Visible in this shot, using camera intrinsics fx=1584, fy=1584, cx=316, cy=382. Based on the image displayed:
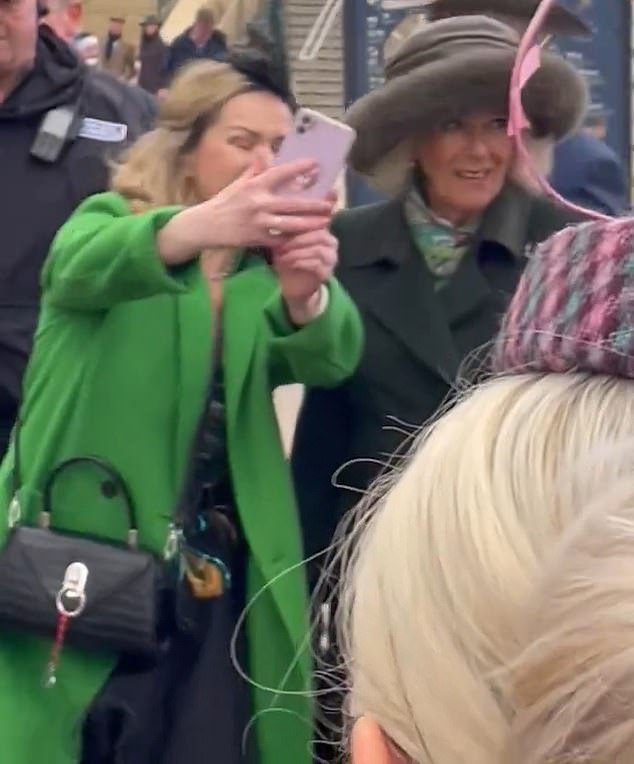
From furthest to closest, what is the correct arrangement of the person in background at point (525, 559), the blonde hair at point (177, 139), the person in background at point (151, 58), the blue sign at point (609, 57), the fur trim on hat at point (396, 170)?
the person in background at point (151, 58), the blue sign at point (609, 57), the fur trim on hat at point (396, 170), the blonde hair at point (177, 139), the person in background at point (525, 559)

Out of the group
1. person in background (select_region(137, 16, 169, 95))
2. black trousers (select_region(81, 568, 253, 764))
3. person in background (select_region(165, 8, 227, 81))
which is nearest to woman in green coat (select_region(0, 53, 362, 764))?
black trousers (select_region(81, 568, 253, 764))

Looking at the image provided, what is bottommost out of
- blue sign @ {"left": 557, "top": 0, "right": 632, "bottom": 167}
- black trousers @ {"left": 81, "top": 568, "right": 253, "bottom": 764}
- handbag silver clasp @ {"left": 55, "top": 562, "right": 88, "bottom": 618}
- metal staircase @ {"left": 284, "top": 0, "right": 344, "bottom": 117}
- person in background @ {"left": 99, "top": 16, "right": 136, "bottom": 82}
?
person in background @ {"left": 99, "top": 16, "right": 136, "bottom": 82}

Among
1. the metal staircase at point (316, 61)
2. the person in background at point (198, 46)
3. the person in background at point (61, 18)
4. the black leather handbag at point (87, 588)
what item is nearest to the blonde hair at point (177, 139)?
the person in background at point (198, 46)

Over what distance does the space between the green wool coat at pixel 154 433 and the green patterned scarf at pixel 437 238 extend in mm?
251

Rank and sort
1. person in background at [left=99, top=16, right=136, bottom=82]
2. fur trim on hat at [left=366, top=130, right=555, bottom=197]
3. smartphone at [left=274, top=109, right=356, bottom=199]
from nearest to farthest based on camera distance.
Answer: smartphone at [left=274, top=109, right=356, bottom=199] < fur trim on hat at [left=366, top=130, right=555, bottom=197] < person in background at [left=99, top=16, right=136, bottom=82]

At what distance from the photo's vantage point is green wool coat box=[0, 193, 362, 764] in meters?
2.37

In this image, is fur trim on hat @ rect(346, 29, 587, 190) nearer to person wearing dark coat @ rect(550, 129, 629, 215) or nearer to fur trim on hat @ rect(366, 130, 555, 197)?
fur trim on hat @ rect(366, 130, 555, 197)

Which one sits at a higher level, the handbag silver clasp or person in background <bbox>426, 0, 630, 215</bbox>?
person in background <bbox>426, 0, 630, 215</bbox>

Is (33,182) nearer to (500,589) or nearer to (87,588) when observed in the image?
(87,588)

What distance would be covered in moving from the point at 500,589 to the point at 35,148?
7.83 ft

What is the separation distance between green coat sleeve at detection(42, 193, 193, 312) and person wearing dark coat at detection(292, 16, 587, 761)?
1.32ft

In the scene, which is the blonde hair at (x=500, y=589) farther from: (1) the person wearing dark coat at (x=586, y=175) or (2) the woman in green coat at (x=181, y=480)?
(1) the person wearing dark coat at (x=586, y=175)

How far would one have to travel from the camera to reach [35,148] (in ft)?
10.1

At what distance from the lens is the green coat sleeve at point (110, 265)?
2.26 m
